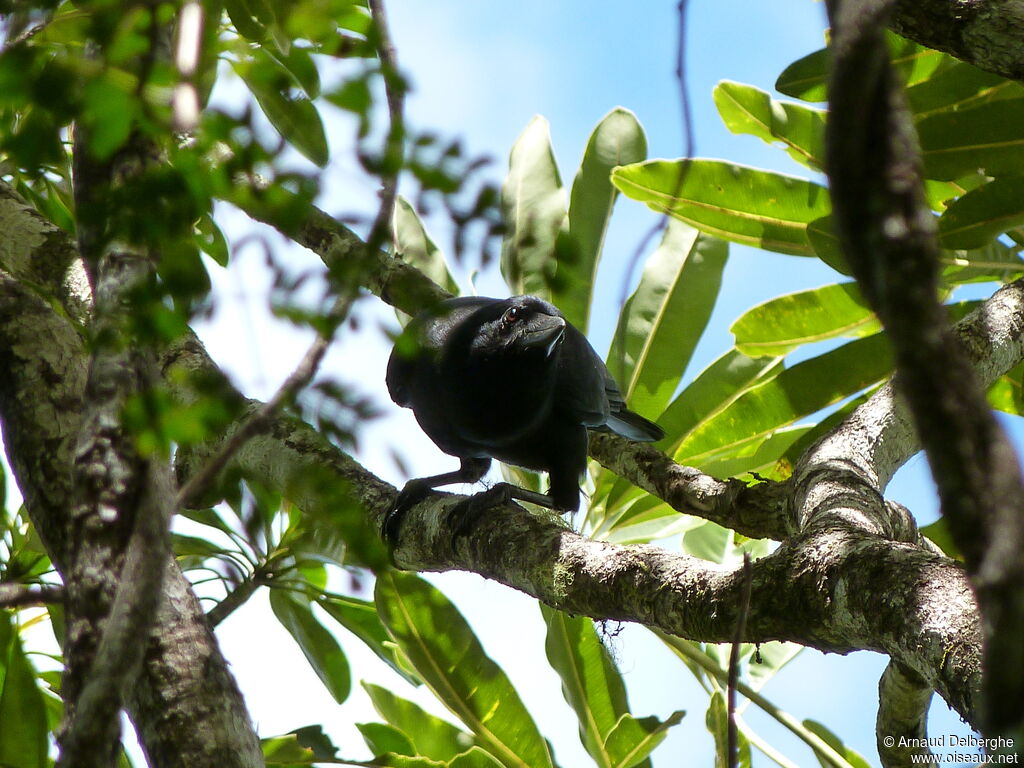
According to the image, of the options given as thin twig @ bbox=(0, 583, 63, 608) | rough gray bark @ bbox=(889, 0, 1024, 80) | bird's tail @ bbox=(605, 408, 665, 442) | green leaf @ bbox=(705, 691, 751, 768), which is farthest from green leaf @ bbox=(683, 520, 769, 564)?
thin twig @ bbox=(0, 583, 63, 608)

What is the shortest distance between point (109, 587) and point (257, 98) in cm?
183

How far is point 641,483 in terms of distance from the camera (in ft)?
7.97

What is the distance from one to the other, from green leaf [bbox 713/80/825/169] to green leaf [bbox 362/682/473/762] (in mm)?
2092

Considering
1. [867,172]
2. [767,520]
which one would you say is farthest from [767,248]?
[867,172]

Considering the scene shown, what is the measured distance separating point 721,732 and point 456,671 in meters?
0.75

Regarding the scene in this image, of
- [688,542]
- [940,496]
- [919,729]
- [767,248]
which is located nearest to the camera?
[940,496]

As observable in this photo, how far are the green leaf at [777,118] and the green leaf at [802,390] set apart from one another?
0.62 metres

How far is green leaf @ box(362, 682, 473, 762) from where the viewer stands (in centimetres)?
271

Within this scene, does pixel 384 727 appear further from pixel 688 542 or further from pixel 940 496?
pixel 940 496

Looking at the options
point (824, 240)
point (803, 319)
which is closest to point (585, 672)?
point (803, 319)

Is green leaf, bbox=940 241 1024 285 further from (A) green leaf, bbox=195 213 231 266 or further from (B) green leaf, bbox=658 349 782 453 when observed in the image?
(A) green leaf, bbox=195 213 231 266

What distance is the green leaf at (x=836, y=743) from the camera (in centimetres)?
262

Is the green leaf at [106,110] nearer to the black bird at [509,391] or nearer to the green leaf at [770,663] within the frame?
the black bird at [509,391]

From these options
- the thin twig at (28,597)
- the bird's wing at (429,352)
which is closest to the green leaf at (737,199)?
the bird's wing at (429,352)
